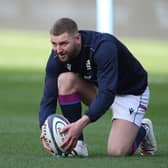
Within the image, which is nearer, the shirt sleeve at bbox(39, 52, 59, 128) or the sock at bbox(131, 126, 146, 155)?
the shirt sleeve at bbox(39, 52, 59, 128)

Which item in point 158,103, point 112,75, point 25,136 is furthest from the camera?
point 158,103

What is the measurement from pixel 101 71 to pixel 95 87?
0.69m

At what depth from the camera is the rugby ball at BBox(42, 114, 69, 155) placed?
883 centimetres

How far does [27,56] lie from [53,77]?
18.3 metres

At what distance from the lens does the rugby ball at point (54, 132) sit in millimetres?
8828

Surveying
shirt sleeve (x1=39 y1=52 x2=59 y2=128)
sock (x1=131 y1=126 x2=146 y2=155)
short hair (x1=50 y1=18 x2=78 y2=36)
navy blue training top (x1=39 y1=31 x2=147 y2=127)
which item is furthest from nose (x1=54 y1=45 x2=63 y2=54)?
sock (x1=131 y1=126 x2=146 y2=155)

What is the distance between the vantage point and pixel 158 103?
53.2ft

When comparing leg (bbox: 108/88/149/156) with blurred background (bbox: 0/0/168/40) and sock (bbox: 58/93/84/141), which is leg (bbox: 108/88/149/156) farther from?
blurred background (bbox: 0/0/168/40)

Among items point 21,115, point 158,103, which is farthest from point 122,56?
point 158,103

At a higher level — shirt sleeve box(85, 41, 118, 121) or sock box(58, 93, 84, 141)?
shirt sleeve box(85, 41, 118, 121)

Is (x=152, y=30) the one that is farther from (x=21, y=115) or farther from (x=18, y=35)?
(x=21, y=115)

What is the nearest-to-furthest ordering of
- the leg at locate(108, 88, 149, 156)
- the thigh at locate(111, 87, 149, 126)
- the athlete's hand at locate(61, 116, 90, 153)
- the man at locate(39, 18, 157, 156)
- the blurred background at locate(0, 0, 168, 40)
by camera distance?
the athlete's hand at locate(61, 116, 90, 153), the man at locate(39, 18, 157, 156), the leg at locate(108, 88, 149, 156), the thigh at locate(111, 87, 149, 126), the blurred background at locate(0, 0, 168, 40)

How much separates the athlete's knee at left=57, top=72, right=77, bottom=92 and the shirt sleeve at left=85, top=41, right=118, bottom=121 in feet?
1.25

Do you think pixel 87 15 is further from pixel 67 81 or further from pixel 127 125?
pixel 67 81
